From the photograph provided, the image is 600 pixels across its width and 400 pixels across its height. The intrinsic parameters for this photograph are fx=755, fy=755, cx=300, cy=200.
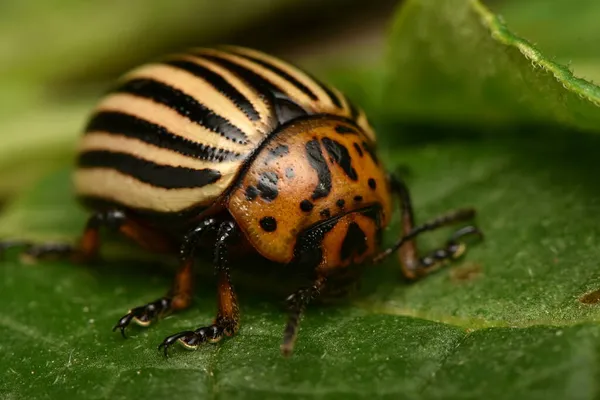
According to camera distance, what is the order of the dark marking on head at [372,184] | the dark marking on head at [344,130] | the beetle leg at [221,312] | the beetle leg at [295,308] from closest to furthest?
the beetle leg at [295,308] < the beetle leg at [221,312] < the dark marking on head at [372,184] < the dark marking on head at [344,130]

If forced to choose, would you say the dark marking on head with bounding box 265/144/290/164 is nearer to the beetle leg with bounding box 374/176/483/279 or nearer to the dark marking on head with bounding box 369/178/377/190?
the dark marking on head with bounding box 369/178/377/190

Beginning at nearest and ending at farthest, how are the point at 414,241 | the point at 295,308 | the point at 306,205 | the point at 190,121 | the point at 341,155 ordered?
1. the point at 295,308
2. the point at 306,205
3. the point at 341,155
4. the point at 190,121
5. the point at 414,241

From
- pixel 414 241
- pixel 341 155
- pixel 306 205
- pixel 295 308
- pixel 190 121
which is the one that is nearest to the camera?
pixel 295 308

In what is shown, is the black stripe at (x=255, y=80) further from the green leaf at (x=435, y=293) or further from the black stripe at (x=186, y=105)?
the green leaf at (x=435, y=293)

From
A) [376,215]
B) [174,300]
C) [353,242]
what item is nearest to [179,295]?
[174,300]

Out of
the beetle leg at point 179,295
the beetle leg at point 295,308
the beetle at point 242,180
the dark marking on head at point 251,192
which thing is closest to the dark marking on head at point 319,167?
the beetle at point 242,180

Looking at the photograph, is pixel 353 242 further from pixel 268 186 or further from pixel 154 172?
pixel 154 172

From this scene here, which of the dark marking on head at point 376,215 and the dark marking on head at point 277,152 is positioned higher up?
the dark marking on head at point 277,152
